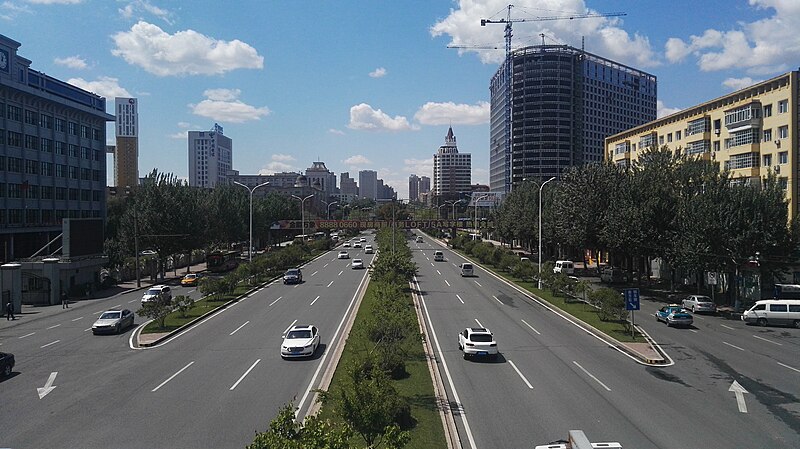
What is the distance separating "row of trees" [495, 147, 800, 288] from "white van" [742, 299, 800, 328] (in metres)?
4.87

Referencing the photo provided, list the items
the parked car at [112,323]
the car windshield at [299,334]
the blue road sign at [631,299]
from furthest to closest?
the parked car at [112,323] < the blue road sign at [631,299] < the car windshield at [299,334]

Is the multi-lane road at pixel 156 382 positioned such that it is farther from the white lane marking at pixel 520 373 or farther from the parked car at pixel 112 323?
the white lane marking at pixel 520 373

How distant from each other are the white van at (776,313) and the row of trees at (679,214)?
16.0ft

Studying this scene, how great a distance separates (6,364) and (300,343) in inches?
432

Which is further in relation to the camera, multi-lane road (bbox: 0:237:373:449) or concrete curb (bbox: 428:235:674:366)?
concrete curb (bbox: 428:235:674:366)

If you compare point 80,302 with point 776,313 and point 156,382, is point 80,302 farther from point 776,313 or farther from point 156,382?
point 776,313

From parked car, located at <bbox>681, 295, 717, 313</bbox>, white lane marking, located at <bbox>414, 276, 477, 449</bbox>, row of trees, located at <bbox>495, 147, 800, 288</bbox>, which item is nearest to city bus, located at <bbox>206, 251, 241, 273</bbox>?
row of trees, located at <bbox>495, 147, 800, 288</bbox>

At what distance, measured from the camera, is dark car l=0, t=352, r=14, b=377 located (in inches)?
903

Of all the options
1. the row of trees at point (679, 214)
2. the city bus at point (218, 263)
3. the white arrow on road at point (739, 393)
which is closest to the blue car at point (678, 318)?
the row of trees at point (679, 214)

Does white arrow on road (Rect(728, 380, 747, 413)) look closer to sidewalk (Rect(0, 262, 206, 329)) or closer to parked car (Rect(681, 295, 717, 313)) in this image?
parked car (Rect(681, 295, 717, 313))

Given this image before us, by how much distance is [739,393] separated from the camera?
2100 cm

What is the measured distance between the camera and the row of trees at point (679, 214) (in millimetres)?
40500

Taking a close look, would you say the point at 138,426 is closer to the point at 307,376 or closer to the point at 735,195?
the point at 307,376

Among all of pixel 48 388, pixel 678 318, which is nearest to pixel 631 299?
pixel 678 318
